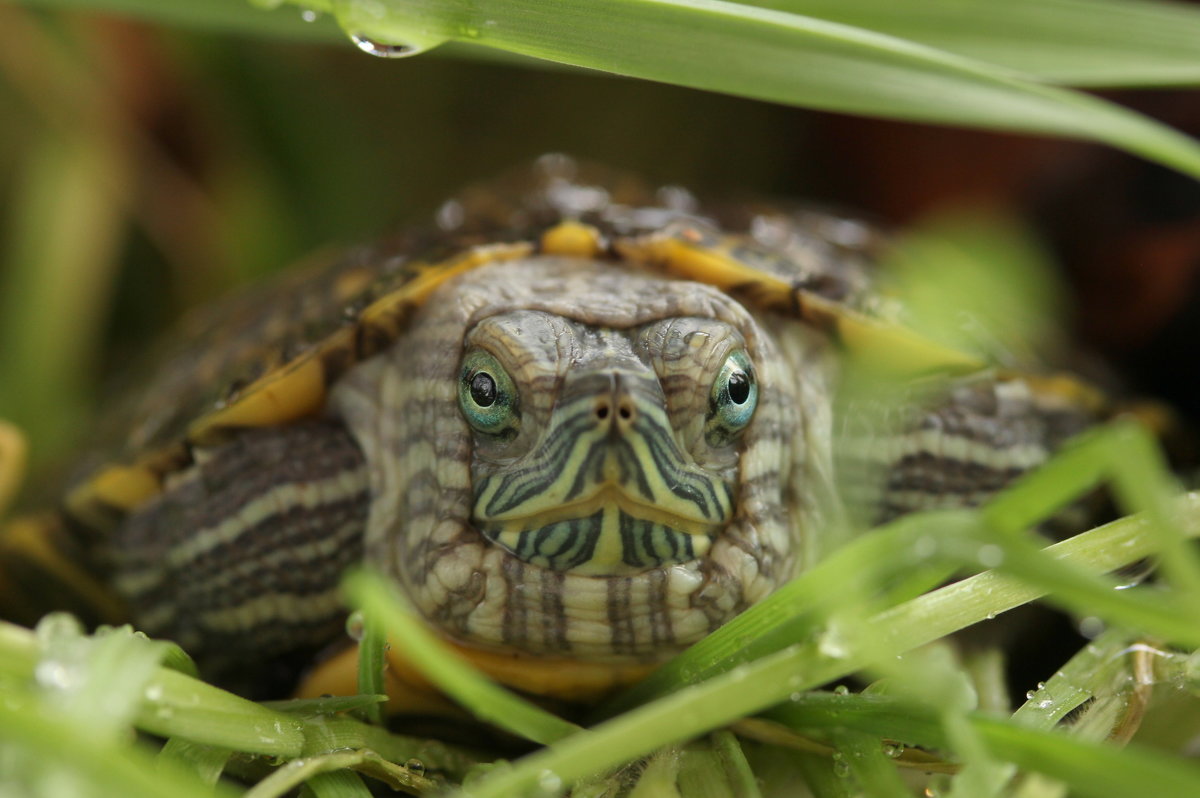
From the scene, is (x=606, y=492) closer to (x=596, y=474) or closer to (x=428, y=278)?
(x=596, y=474)

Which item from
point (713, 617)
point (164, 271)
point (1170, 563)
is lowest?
point (713, 617)

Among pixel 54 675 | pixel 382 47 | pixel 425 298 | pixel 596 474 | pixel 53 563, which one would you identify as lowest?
pixel 53 563

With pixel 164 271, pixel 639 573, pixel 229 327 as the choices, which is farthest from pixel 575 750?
pixel 164 271

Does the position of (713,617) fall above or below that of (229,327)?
below

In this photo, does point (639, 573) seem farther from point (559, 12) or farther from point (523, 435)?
point (559, 12)

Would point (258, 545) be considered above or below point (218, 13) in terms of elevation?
below

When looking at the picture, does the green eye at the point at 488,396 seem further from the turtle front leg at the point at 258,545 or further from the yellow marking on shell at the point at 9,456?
the yellow marking on shell at the point at 9,456

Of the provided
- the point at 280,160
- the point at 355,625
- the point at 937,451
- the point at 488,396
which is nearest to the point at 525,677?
the point at 355,625
